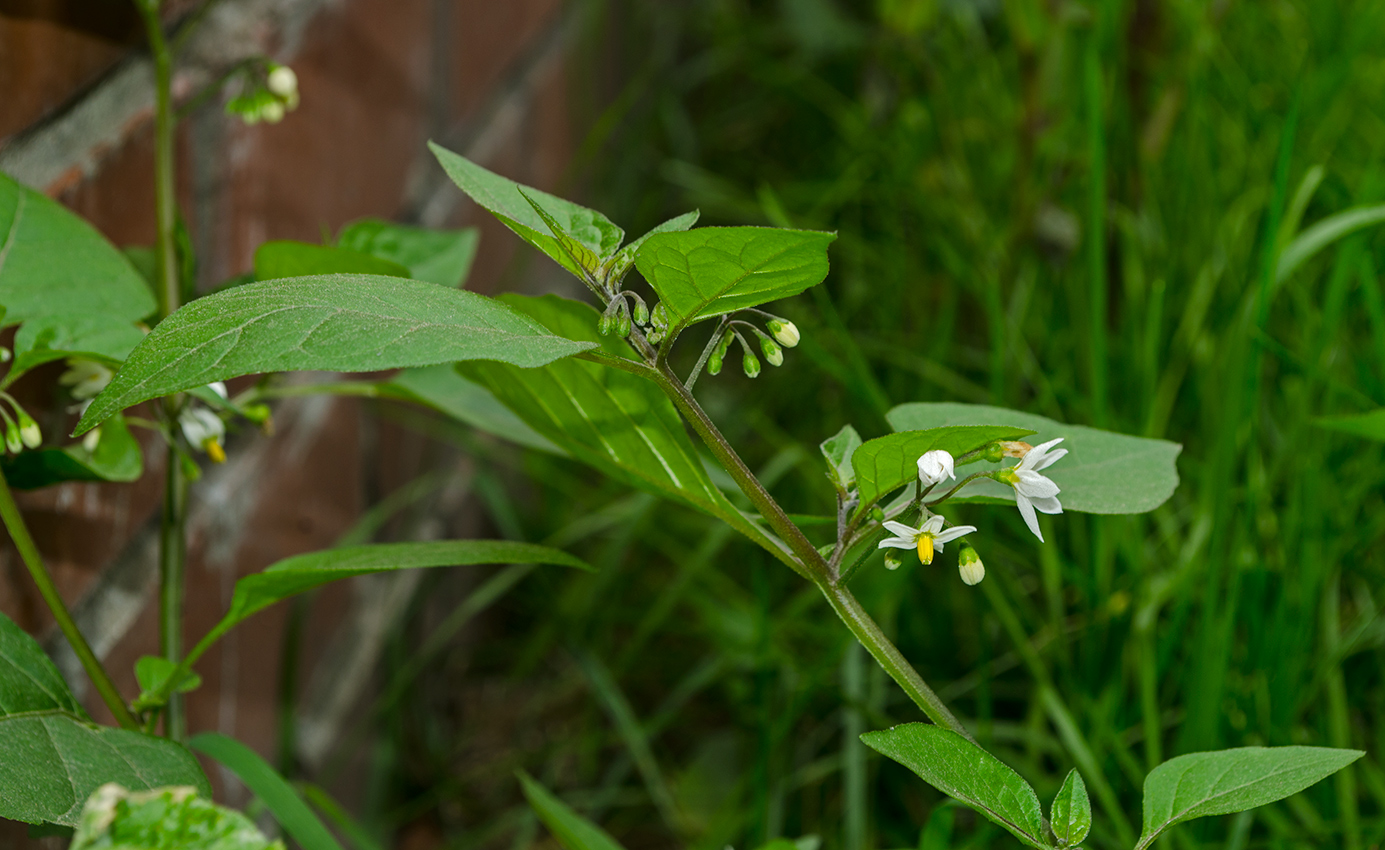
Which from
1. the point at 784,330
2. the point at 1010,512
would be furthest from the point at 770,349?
the point at 1010,512

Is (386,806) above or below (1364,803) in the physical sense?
below

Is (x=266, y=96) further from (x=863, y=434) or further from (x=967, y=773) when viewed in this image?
(x=863, y=434)

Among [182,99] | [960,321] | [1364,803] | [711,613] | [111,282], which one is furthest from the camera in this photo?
[960,321]

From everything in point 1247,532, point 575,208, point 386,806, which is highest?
point 575,208

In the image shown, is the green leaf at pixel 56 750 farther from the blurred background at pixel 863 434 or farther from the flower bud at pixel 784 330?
the flower bud at pixel 784 330

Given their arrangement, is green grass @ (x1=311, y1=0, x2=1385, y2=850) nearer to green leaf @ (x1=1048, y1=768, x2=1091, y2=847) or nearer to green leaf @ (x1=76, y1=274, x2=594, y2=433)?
green leaf @ (x1=1048, y1=768, x2=1091, y2=847)

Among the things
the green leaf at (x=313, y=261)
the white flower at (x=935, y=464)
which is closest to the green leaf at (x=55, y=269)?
the green leaf at (x=313, y=261)

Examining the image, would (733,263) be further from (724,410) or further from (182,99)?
(724,410)

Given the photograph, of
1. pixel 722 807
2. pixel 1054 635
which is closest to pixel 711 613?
pixel 722 807
